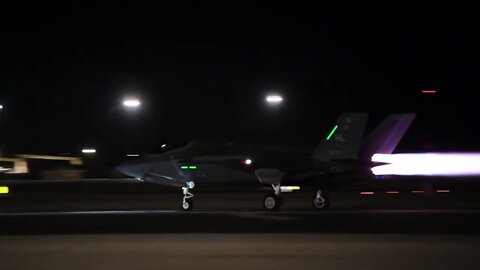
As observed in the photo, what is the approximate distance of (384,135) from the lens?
80.6 feet

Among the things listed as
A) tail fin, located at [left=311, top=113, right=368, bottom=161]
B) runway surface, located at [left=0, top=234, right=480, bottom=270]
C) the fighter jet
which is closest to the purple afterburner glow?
tail fin, located at [left=311, top=113, right=368, bottom=161]

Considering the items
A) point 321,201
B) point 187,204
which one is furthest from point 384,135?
point 187,204

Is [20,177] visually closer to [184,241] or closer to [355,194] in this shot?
[355,194]

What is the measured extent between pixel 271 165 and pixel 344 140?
9.14ft

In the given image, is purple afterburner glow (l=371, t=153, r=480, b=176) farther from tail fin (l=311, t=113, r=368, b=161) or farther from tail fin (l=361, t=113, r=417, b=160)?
tail fin (l=311, t=113, r=368, b=161)

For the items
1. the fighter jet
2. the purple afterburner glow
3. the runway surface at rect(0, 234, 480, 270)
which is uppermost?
the purple afterburner glow

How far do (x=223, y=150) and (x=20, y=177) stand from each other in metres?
27.0

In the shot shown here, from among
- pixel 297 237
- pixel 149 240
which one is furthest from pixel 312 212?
pixel 149 240

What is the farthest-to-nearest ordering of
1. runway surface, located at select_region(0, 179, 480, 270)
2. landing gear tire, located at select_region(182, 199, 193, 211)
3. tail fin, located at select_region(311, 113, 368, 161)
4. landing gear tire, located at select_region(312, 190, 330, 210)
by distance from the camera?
tail fin, located at select_region(311, 113, 368, 161) < landing gear tire, located at select_region(312, 190, 330, 210) < landing gear tire, located at select_region(182, 199, 193, 211) < runway surface, located at select_region(0, 179, 480, 270)

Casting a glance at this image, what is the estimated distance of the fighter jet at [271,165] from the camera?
23.0 m

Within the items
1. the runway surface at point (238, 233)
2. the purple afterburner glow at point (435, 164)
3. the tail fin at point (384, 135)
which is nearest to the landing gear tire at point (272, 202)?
the runway surface at point (238, 233)

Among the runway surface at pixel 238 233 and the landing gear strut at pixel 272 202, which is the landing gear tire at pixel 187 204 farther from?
the landing gear strut at pixel 272 202

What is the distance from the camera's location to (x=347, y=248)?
13.0 metres

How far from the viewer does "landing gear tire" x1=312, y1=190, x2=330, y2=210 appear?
22688 mm
